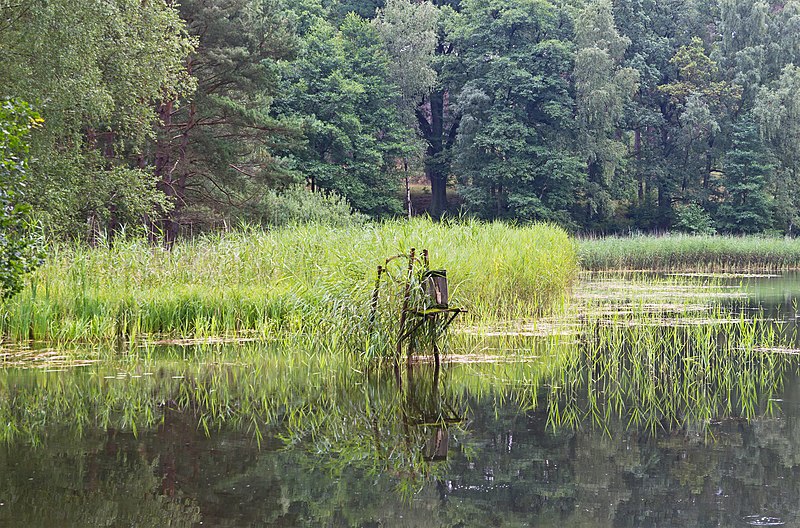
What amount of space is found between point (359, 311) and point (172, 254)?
5.24 meters

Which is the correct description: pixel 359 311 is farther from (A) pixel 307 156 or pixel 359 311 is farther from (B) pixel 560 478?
(A) pixel 307 156

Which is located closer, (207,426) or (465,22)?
(207,426)

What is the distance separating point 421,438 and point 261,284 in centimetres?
717

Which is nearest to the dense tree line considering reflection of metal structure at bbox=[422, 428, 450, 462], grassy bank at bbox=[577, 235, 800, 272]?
grassy bank at bbox=[577, 235, 800, 272]

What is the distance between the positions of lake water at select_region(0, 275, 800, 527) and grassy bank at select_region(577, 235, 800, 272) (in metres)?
17.6

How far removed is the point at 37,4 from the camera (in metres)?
16.6

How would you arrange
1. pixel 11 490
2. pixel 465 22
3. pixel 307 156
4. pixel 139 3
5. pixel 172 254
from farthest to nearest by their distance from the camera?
pixel 465 22 < pixel 307 156 < pixel 139 3 < pixel 172 254 < pixel 11 490

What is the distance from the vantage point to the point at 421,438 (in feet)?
19.9

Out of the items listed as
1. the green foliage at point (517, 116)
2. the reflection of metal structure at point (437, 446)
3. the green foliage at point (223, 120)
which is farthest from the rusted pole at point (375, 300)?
the green foliage at point (517, 116)

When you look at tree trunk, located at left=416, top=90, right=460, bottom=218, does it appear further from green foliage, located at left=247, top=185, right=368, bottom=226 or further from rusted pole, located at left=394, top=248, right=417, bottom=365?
rusted pole, located at left=394, top=248, right=417, bottom=365

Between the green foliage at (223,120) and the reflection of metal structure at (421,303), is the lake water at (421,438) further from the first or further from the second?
the green foliage at (223,120)

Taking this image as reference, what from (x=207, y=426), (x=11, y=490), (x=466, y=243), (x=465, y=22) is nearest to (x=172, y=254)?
(x=466, y=243)

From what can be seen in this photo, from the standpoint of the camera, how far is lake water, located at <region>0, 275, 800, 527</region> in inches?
179

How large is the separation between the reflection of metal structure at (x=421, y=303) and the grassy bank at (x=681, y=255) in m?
18.5
